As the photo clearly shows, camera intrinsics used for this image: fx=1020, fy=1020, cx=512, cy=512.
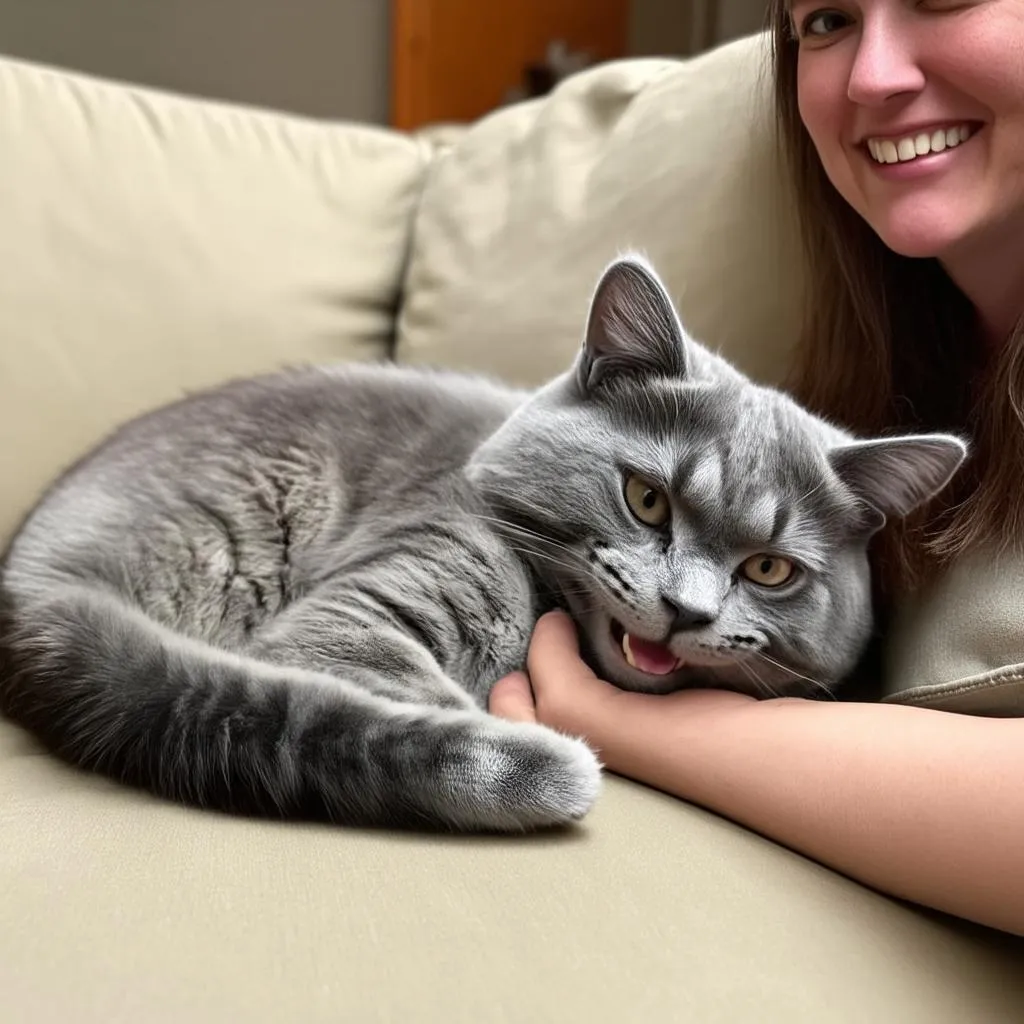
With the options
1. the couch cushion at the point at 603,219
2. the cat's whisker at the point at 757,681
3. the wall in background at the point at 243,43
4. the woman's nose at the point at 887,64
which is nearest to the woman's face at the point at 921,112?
the woman's nose at the point at 887,64

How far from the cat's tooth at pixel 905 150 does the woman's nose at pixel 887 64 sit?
0.18ft

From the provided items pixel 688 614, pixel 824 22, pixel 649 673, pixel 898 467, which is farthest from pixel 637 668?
pixel 824 22

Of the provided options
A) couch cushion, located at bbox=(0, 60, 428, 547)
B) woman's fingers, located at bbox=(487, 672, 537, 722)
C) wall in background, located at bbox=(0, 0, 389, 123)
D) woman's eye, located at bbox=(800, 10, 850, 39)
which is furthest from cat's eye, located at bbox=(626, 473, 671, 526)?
wall in background, located at bbox=(0, 0, 389, 123)

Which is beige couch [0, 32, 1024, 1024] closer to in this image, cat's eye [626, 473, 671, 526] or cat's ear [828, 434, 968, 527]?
cat's ear [828, 434, 968, 527]

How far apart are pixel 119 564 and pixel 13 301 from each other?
0.57m

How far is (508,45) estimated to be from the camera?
137 inches

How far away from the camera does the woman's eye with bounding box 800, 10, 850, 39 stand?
43.4 inches

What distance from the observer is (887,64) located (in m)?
1.00

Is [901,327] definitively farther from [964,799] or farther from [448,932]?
[448,932]

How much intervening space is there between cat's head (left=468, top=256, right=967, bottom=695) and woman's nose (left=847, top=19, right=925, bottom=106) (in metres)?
0.28

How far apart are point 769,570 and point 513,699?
0.29 metres

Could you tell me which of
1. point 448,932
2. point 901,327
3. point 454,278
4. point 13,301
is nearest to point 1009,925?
point 448,932

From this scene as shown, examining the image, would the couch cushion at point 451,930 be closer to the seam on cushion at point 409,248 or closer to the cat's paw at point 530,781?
the cat's paw at point 530,781

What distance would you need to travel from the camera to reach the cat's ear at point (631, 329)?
1.03 meters
